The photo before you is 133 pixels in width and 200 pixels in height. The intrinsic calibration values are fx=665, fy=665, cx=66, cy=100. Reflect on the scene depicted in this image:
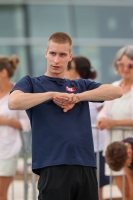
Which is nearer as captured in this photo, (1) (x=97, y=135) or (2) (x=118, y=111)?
(2) (x=118, y=111)

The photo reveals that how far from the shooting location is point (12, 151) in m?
6.72

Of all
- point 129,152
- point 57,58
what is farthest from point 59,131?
point 129,152

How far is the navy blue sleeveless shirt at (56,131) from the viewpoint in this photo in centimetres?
437

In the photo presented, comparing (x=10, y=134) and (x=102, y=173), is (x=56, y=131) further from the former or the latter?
(x=102, y=173)

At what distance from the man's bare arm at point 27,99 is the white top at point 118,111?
7.57ft

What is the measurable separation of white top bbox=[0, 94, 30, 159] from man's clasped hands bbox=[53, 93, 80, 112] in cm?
240

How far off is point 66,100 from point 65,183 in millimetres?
543

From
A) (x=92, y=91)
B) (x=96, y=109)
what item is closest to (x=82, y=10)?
(x=96, y=109)

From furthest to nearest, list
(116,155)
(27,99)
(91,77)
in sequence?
1. (91,77)
2. (116,155)
3. (27,99)

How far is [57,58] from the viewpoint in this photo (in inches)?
177

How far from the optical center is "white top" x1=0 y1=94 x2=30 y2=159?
671 cm

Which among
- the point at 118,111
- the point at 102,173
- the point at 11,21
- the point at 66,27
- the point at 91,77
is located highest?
the point at 11,21

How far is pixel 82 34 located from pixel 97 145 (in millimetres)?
10417

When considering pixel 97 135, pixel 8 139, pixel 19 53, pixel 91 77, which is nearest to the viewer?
pixel 8 139
